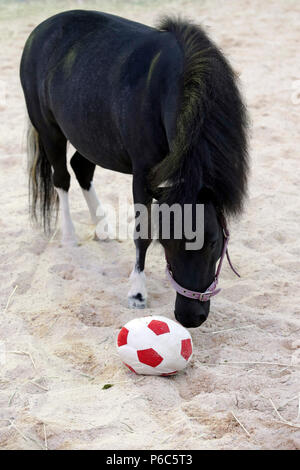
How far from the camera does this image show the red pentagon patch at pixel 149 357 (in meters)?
2.62

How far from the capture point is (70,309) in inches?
132

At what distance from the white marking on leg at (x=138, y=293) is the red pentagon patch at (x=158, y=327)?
68 cm

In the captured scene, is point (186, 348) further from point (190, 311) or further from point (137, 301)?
point (137, 301)

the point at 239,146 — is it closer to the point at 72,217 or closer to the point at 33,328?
the point at 33,328

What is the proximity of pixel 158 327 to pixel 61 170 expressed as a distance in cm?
168

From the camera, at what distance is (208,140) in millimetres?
2611

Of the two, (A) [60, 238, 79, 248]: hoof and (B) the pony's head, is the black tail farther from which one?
(B) the pony's head

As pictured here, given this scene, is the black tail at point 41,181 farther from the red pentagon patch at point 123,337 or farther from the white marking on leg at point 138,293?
the red pentagon patch at point 123,337

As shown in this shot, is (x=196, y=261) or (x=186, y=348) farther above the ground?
(x=196, y=261)

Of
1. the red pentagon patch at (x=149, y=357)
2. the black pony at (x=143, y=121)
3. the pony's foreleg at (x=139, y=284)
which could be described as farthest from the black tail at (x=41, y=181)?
the red pentagon patch at (x=149, y=357)

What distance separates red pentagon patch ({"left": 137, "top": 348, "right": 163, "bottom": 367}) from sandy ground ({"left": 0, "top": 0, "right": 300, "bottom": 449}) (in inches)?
3.3

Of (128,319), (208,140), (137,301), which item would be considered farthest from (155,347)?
(208,140)

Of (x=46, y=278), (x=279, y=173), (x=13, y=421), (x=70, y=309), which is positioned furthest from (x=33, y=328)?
(x=279, y=173)

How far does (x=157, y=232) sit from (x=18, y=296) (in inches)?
48.7
